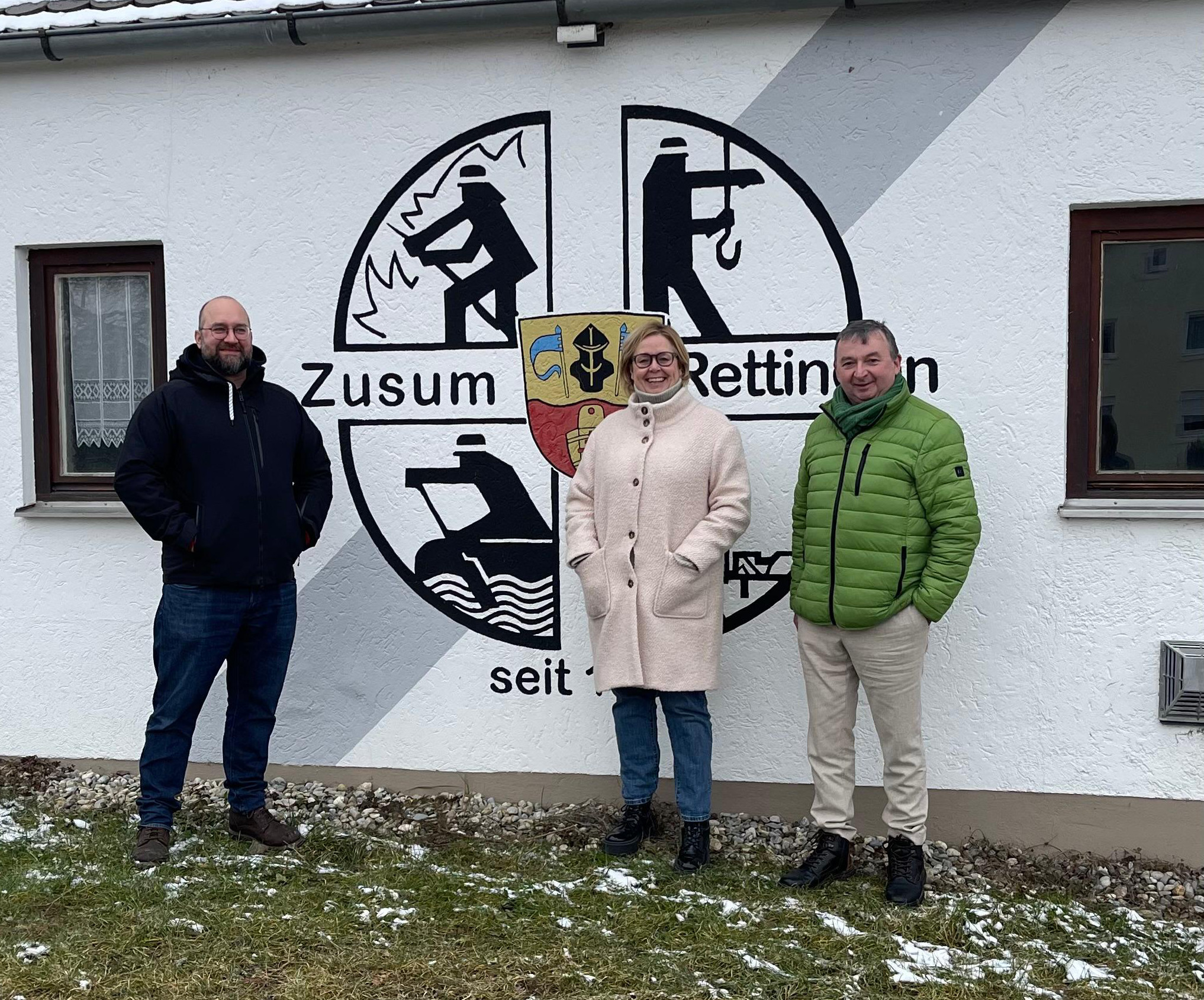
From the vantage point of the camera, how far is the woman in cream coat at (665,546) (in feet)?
13.4

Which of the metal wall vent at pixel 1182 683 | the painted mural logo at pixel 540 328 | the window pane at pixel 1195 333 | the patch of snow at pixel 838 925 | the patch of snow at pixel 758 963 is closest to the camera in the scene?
the patch of snow at pixel 758 963

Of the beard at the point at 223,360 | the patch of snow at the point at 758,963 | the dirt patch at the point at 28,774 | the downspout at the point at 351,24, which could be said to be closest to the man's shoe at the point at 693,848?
the patch of snow at the point at 758,963

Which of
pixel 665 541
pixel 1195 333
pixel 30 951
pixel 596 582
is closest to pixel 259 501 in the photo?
pixel 596 582

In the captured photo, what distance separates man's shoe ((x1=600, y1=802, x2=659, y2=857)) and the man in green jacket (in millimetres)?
598

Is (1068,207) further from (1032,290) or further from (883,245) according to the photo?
(883,245)

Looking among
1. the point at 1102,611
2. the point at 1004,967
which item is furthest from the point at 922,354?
the point at 1004,967

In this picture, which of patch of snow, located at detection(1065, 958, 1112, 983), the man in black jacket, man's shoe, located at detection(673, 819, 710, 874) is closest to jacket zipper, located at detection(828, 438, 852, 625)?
man's shoe, located at detection(673, 819, 710, 874)

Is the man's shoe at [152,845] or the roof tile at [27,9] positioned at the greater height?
the roof tile at [27,9]

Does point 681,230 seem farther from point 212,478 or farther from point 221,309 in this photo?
point 212,478

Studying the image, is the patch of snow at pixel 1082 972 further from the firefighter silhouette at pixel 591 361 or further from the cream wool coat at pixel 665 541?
the firefighter silhouette at pixel 591 361

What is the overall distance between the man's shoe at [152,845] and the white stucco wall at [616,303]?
0.87m

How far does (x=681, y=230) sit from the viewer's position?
15.3 ft

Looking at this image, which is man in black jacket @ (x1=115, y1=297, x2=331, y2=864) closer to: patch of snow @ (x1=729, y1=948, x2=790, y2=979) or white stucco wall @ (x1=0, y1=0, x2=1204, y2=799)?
white stucco wall @ (x1=0, y1=0, x2=1204, y2=799)

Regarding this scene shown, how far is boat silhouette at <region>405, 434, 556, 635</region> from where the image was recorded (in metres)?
4.87
